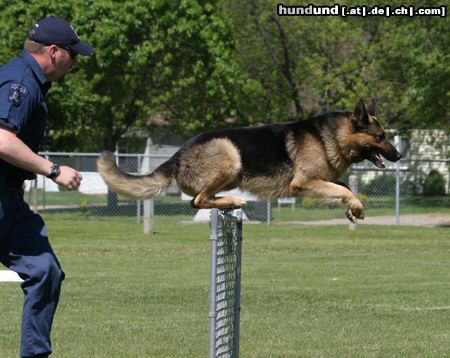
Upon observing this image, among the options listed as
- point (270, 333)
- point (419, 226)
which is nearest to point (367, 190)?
point (419, 226)

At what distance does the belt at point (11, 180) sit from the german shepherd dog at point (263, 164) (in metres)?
2.09

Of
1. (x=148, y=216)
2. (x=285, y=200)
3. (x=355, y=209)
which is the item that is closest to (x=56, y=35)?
(x=355, y=209)

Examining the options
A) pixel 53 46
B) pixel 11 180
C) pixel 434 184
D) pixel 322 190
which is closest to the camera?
pixel 53 46

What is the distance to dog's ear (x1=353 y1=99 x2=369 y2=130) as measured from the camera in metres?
8.93

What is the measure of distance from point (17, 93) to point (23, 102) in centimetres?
6

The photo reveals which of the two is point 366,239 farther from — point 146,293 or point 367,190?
point 367,190

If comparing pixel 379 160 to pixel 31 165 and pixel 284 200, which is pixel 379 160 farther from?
pixel 284 200

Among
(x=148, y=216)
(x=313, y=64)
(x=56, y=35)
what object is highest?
(x=313, y=64)

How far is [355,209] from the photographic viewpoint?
834 centimetres

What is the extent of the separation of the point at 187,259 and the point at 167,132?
78.7 feet

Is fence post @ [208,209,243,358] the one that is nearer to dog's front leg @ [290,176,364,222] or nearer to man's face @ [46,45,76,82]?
dog's front leg @ [290,176,364,222]

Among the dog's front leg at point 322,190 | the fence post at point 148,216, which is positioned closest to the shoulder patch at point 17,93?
the dog's front leg at point 322,190

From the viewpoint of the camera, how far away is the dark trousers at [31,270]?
238 inches

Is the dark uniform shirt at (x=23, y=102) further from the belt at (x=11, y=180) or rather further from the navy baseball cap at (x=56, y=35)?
the navy baseball cap at (x=56, y=35)
